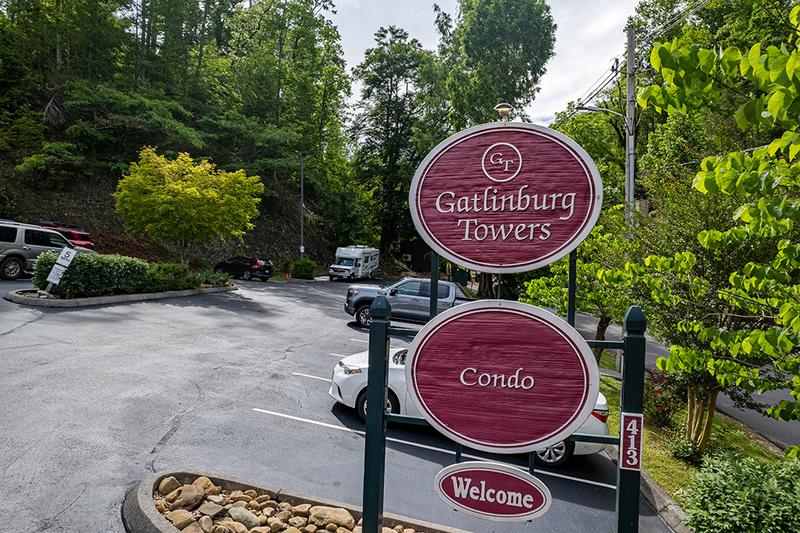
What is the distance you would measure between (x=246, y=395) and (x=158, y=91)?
29599 mm

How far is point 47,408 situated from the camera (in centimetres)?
605

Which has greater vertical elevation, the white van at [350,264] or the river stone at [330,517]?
the white van at [350,264]

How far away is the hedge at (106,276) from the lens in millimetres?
13445

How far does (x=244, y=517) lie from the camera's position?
3998mm

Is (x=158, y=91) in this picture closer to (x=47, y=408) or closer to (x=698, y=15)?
(x=47, y=408)

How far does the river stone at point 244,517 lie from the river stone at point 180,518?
0.33m

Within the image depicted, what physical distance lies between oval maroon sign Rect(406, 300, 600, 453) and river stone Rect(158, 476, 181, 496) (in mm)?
2990

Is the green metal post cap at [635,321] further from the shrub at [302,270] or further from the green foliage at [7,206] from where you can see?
the shrub at [302,270]

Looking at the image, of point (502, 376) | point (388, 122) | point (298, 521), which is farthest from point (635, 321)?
point (388, 122)

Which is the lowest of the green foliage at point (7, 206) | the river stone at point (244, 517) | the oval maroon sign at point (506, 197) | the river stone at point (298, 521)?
the river stone at point (298, 521)

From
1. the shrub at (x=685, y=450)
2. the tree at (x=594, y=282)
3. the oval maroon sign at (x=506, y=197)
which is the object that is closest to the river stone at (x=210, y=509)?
the oval maroon sign at (x=506, y=197)

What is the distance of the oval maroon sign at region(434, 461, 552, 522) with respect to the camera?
2568 mm

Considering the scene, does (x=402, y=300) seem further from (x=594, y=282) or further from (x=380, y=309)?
(x=380, y=309)

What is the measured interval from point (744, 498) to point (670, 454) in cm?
316
